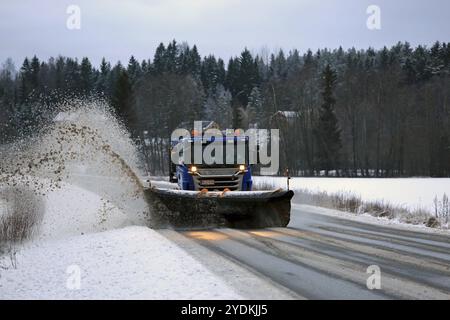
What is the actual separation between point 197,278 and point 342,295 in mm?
1896

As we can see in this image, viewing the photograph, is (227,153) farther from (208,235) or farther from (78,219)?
(78,219)

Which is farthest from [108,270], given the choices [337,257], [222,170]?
[222,170]

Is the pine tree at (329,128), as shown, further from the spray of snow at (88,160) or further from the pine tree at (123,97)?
the spray of snow at (88,160)

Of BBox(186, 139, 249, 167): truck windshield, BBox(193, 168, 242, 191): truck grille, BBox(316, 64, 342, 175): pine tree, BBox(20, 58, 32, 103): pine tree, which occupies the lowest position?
BBox(193, 168, 242, 191): truck grille

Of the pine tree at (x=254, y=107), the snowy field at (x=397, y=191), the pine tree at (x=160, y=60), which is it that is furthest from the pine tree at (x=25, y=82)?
the snowy field at (x=397, y=191)

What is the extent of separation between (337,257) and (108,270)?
12.7 ft

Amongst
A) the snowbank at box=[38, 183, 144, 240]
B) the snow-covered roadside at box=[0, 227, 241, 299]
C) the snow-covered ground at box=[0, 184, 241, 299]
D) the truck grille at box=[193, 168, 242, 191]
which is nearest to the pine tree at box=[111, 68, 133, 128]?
the snowbank at box=[38, 183, 144, 240]

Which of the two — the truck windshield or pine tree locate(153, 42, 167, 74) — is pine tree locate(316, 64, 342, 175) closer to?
pine tree locate(153, 42, 167, 74)

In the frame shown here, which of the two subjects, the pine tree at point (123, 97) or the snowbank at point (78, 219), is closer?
the snowbank at point (78, 219)

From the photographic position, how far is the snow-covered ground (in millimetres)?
5766

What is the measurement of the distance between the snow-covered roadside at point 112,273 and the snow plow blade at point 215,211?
2.36 meters

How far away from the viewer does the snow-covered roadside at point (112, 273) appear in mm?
5727

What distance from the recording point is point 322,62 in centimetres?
10731
